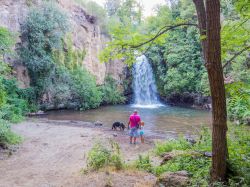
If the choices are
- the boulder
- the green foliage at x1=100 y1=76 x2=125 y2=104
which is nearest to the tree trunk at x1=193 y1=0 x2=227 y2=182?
the boulder

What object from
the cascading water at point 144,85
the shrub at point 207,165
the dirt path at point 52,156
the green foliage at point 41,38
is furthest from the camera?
the cascading water at point 144,85

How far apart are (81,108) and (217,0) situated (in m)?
20.4

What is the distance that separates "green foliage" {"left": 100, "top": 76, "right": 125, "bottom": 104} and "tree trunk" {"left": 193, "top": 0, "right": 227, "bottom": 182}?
23797mm

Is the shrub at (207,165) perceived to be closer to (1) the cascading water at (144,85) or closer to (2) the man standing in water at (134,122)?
(2) the man standing in water at (134,122)

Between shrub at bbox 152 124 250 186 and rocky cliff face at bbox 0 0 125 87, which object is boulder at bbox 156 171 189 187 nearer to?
shrub at bbox 152 124 250 186

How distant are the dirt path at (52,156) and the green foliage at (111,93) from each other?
13.6 m

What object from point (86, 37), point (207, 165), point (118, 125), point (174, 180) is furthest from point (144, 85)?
point (174, 180)

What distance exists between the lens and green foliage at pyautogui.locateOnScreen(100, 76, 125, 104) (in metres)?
28.6

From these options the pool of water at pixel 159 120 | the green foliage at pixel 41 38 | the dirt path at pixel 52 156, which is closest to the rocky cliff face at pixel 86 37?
the green foliage at pixel 41 38

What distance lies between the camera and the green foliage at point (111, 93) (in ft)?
93.7

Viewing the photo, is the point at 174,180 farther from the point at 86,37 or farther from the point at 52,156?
the point at 86,37

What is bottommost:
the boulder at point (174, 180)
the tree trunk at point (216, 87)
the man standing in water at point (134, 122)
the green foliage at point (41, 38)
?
the boulder at point (174, 180)

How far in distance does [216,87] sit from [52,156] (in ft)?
22.4

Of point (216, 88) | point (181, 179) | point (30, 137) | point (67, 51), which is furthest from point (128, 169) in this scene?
point (67, 51)
